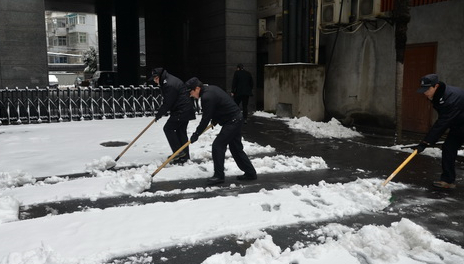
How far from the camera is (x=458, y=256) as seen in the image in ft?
13.4

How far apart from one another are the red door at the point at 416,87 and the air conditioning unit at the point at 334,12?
2570 millimetres

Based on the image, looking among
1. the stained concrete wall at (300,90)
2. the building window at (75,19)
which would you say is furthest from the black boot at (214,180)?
the building window at (75,19)

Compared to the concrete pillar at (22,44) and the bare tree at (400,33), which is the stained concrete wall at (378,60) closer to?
the bare tree at (400,33)

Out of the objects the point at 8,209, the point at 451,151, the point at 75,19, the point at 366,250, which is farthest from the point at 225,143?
the point at 75,19

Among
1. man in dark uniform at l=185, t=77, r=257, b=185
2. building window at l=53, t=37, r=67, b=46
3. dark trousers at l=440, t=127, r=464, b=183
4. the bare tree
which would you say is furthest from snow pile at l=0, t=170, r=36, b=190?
building window at l=53, t=37, r=67, b=46

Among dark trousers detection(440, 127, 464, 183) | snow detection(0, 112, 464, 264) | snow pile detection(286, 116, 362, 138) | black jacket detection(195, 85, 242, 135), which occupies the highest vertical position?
black jacket detection(195, 85, 242, 135)

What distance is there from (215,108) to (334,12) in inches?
351

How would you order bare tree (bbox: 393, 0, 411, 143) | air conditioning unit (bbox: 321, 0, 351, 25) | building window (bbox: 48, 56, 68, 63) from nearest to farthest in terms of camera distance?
1. bare tree (bbox: 393, 0, 411, 143)
2. air conditioning unit (bbox: 321, 0, 351, 25)
3. building window (bbox: 48, 56, 68, 63)

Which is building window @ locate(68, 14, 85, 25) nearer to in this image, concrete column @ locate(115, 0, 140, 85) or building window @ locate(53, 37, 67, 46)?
building window @ locate(53, 37, 67, 46)

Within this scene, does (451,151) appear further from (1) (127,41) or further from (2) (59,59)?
(2) (59,59)

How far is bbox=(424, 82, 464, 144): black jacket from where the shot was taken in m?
5.99

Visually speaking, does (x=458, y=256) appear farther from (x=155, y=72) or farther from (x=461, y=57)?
(x=461, y=57)

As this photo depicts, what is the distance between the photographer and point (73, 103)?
14555 mm

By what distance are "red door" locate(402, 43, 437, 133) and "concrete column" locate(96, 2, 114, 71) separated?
26.7 m
